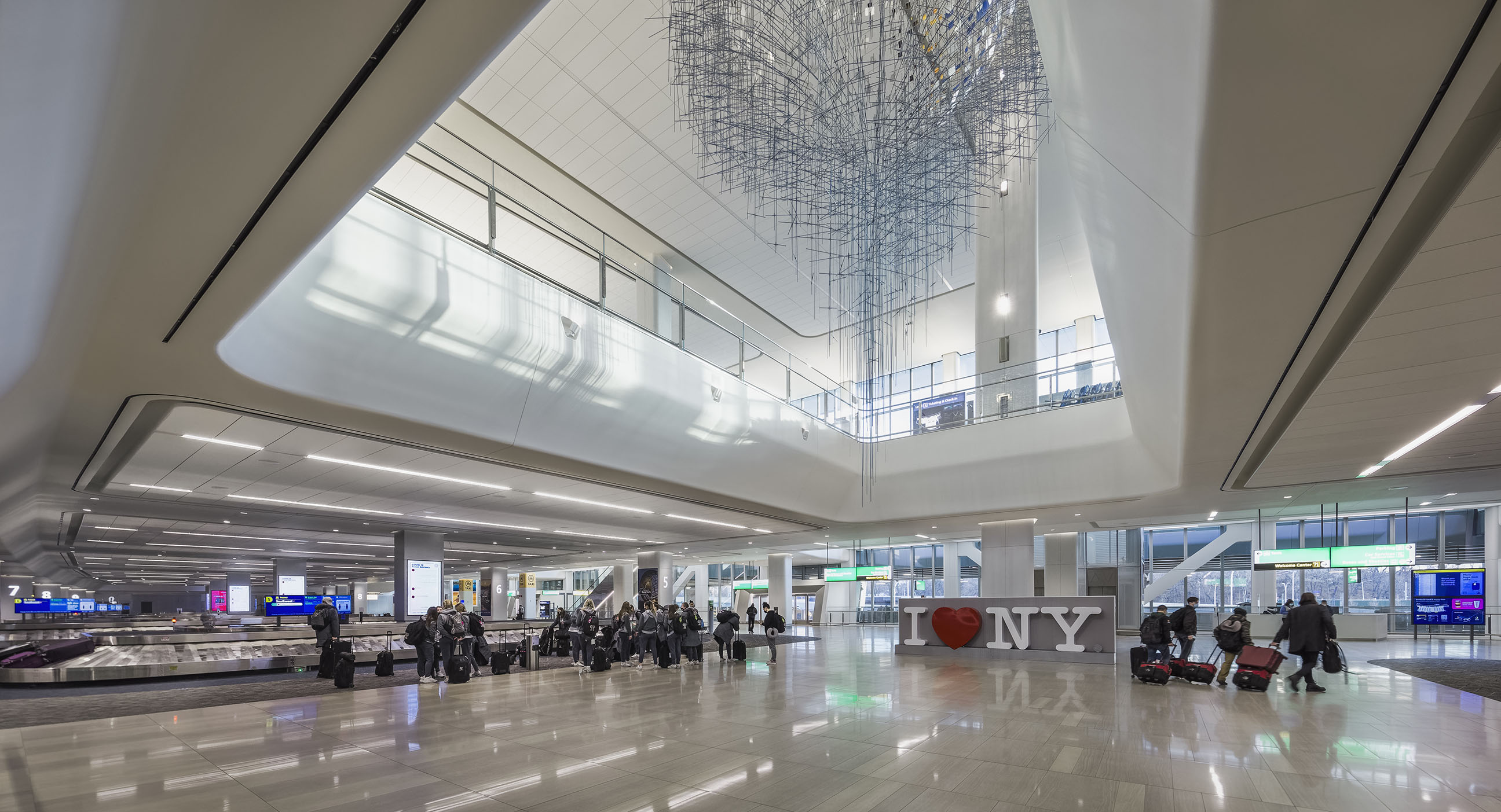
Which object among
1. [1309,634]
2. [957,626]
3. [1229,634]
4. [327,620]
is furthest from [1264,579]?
[327,620]

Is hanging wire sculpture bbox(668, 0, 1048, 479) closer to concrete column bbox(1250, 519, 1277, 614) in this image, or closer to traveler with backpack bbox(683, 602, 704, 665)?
traveler with backpack bbox(683, 602, 704, 665)

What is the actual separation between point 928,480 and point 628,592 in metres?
28.0

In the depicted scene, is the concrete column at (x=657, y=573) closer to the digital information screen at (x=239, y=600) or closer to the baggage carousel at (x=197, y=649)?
the baggage carousel at (x=197, y=649)

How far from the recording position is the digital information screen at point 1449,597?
2366 cm

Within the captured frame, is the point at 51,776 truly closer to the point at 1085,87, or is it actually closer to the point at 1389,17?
the point at 1085,87


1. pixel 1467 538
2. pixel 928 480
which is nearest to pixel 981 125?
pixel 928 480

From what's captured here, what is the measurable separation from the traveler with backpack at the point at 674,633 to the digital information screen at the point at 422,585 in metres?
11.3

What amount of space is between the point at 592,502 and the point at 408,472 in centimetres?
524

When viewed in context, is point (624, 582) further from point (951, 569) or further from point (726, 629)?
point (726, 629)

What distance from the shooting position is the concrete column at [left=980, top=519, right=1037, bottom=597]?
69.6ft

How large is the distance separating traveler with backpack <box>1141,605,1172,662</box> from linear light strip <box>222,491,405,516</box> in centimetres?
1763

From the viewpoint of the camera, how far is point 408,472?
46.9 ft

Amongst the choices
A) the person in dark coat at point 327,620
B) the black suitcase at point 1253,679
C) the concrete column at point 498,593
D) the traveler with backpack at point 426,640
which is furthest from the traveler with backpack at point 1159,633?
the concrete column at point 498,593

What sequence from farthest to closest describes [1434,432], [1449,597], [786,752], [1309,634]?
1. [1449,597]
2. [1309,634]
3. [1434,432]
4. [786,752]
